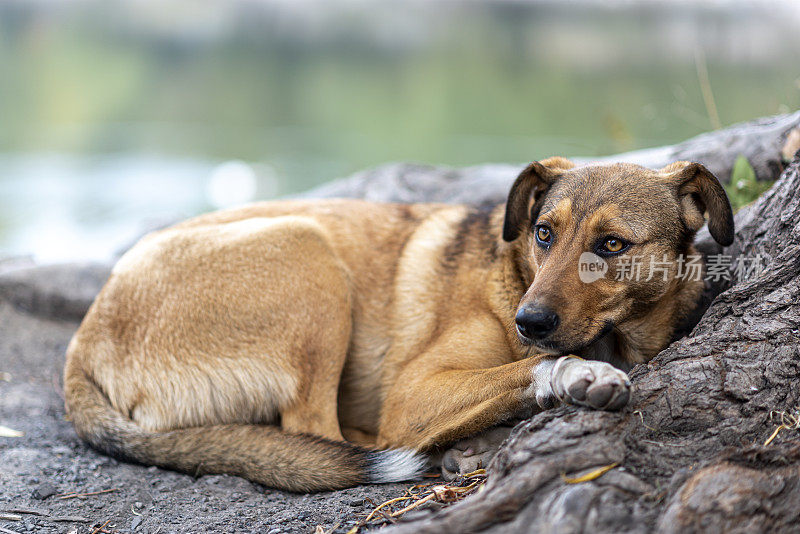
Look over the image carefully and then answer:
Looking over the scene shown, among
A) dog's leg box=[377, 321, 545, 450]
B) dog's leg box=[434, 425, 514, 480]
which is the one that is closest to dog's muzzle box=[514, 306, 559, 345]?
dog's leg box=[377, 321, 545, 450]

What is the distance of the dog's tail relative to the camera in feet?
10.1

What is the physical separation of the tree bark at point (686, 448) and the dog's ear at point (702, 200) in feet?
0.90

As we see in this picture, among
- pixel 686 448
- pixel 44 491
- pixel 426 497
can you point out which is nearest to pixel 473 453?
pixel 426 497

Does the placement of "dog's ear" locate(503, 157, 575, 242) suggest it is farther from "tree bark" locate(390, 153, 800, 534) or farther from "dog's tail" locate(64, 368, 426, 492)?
"dog's tail" locate(64, 368, 426, 492)

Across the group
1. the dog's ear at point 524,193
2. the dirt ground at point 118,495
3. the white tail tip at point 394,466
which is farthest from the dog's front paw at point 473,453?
the dog's ear at point 524,193

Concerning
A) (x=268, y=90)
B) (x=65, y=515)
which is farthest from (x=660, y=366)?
(x=268, y=90)

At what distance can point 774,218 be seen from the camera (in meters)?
3.28

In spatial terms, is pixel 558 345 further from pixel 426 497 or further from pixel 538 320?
pixel 426 497

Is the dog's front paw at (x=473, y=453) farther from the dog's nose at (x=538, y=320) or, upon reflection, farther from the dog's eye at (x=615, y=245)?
the dog's eye at (x=615, y=245)

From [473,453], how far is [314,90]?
22.3 meters

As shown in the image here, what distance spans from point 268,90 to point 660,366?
75.4 ft

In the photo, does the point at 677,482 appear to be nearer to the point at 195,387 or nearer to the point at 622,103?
the point at 195,387

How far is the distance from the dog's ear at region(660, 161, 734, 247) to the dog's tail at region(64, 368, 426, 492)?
178cm

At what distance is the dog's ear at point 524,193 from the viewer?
3.42m
